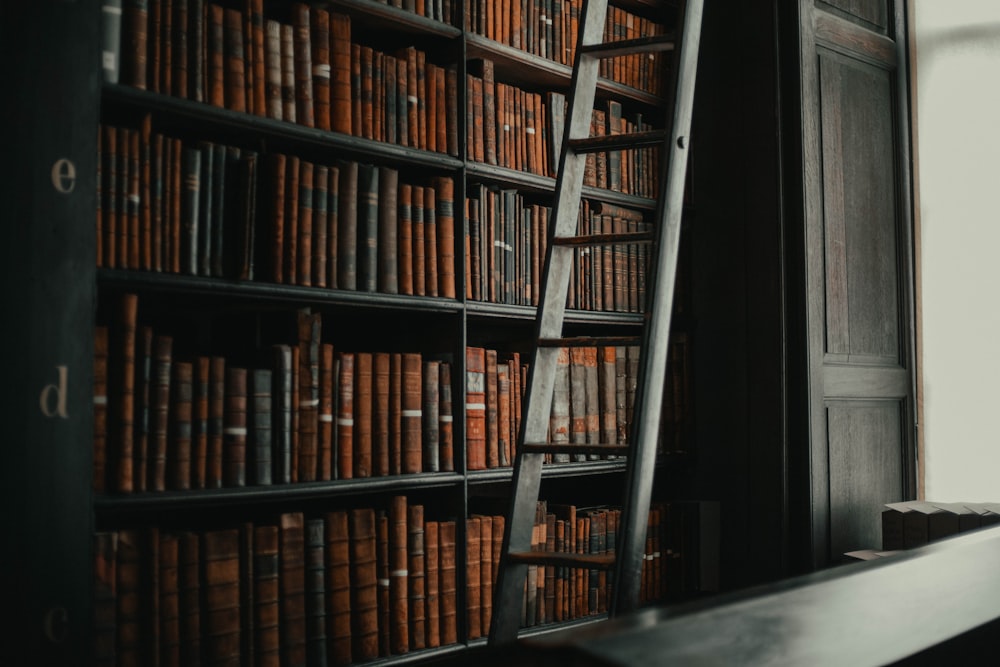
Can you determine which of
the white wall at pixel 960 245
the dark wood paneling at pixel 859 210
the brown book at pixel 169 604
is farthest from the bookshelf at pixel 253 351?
the white wall at pixel 960 245

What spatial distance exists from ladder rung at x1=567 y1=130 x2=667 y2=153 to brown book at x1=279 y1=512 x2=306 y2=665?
108 centimetres

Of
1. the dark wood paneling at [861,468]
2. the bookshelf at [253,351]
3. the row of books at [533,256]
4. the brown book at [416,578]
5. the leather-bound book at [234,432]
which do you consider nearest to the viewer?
the bookshelf at [253,351]

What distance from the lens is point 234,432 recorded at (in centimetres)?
216

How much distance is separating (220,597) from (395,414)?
59 cm

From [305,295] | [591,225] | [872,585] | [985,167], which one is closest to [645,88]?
[591,225]

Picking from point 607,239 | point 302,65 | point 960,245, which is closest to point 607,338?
point 607,239

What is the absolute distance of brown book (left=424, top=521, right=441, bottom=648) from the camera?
8.24 ft

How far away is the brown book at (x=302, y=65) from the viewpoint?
7.61 feet

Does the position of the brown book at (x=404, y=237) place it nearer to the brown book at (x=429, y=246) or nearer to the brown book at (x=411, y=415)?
the brown book at (x=429, y=246)

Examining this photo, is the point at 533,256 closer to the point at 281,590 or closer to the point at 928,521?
the point at 281,590

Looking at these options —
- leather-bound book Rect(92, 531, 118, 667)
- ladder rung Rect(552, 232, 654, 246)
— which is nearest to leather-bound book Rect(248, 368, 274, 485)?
leather-bound book Rect(92, 531, 118, 667)

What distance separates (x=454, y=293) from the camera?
2615 millimetres

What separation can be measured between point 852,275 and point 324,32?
1972 mm

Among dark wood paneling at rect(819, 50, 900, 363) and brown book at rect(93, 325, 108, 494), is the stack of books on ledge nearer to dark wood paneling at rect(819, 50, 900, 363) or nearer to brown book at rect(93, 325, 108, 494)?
dark wood paneling at rect(819, 50, 900, 363)
